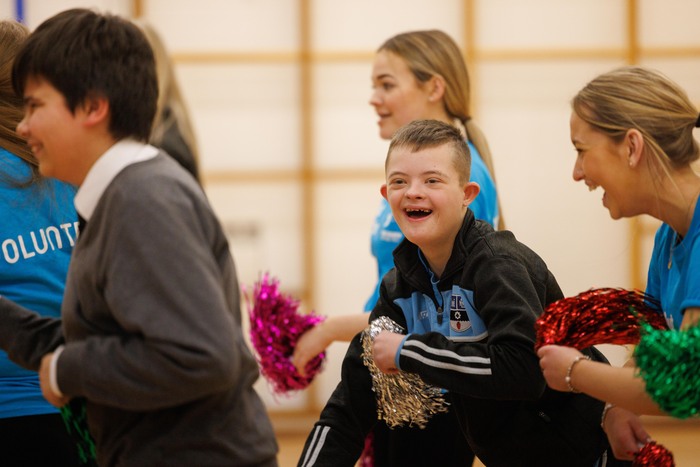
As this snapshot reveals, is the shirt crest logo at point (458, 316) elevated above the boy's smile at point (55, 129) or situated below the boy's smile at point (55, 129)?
below

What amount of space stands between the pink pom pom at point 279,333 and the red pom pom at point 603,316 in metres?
0.79

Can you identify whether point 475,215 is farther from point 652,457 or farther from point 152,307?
point 152,307

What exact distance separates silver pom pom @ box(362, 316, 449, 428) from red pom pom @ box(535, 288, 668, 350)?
318mm

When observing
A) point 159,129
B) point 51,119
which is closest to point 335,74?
point 159,129

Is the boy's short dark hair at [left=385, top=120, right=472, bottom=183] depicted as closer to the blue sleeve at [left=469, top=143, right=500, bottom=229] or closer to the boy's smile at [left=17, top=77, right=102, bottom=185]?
the blue sleeve at [left=469, top=143, right=500, bottom=229]

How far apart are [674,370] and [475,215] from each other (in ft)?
3.05

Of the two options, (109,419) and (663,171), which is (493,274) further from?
(109,419)

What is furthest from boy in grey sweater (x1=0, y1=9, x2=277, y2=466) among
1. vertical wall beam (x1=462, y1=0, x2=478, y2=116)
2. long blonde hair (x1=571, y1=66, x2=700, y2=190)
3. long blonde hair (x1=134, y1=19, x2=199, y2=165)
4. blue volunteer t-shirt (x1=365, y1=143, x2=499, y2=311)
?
vertical wall beam (x1=462, y1=0, x2=478, y2=116)

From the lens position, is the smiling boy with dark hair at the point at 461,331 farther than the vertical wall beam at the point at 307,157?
No

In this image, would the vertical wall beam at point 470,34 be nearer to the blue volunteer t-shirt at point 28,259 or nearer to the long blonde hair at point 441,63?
the long blonde hair at point 441,63

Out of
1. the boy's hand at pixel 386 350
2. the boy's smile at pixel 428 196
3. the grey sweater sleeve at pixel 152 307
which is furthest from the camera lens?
the boy's smile at pixel 428 196

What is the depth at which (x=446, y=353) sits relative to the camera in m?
2.01

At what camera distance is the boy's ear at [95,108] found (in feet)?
5.43

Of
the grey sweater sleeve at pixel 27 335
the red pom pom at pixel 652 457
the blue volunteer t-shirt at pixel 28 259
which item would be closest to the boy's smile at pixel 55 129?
the grey sweater sleeve at pixel 27 335
